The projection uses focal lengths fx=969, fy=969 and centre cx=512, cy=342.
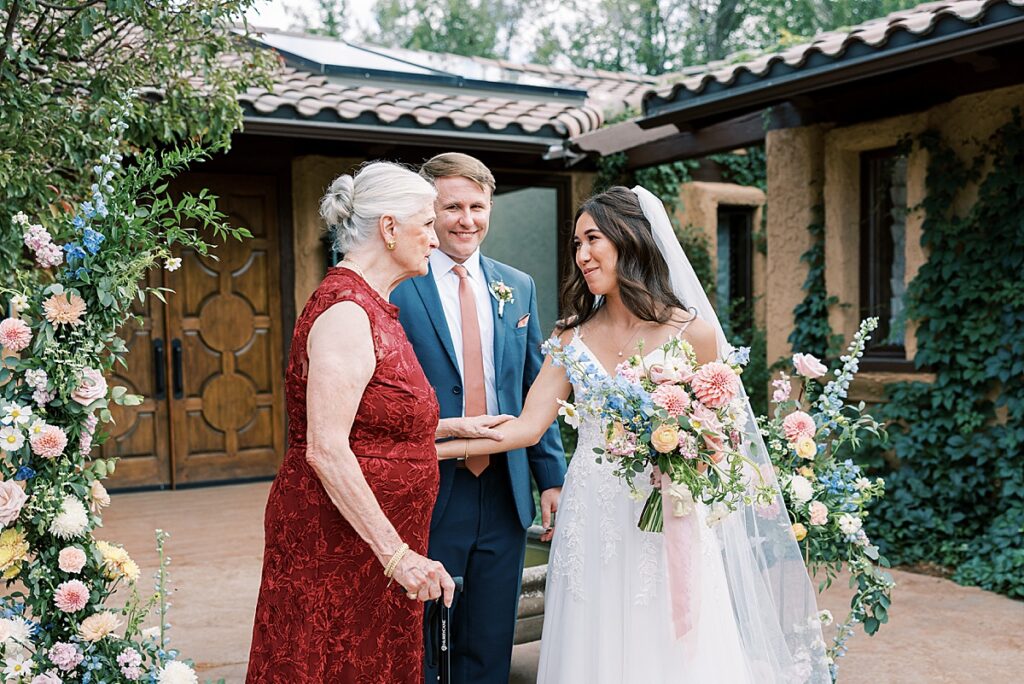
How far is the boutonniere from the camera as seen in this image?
2.96 meters

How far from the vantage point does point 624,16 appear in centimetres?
2316

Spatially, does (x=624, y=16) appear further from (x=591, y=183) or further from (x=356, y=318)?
(x=356, y=318)

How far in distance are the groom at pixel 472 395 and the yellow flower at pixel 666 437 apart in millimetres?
600

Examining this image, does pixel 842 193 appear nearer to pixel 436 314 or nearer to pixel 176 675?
pixel 436 314

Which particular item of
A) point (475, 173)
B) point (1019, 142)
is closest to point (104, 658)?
point (475, 173)

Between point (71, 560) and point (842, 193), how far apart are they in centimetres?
549

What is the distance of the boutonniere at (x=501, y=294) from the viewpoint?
296cm

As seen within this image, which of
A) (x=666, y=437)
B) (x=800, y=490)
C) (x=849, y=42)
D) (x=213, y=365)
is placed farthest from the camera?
(x=213, y=365)

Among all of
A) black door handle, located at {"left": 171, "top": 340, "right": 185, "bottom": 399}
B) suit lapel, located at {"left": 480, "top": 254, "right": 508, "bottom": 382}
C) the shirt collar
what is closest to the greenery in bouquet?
suit lapel, located at {"left": 480, "top": 254, "right": 508, "bottom": 382}

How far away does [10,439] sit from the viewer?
2.53m

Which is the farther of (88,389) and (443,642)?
(88,389)

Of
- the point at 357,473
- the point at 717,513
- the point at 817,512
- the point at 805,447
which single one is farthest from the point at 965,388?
the point at 357,473

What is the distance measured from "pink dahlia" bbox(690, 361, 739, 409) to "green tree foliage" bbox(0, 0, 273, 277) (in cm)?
199

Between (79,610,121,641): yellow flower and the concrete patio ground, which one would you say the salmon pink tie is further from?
the concrete patio ground
